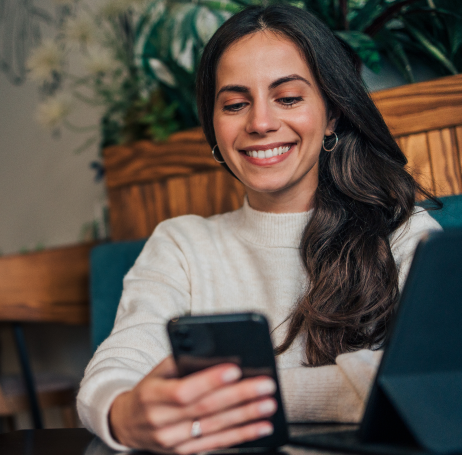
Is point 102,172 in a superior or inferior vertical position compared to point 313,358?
superior

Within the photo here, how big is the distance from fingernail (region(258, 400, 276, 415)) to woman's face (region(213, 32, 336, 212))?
1.87ft

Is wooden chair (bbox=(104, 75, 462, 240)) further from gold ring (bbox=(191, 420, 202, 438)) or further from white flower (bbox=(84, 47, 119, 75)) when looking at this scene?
gold ring (bbox=(191, 420, 202, 438))

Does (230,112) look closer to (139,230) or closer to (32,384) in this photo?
(139,230)

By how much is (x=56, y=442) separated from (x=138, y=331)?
278mm

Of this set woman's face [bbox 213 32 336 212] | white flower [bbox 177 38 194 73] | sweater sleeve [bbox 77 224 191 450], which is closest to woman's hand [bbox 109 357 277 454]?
sweater sleeve [bbox 77 224 191 450]

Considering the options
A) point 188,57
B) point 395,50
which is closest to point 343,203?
point 395,50

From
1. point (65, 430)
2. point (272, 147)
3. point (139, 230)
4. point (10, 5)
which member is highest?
point (10, 5)

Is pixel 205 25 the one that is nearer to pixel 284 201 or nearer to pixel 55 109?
pixel 55 109

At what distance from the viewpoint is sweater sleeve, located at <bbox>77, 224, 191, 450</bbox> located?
24.4 inches

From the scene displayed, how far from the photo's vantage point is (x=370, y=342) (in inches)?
33.4

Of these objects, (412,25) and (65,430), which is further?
(412,25)

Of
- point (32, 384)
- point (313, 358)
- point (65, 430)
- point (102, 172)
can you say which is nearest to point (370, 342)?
point (313, 358)

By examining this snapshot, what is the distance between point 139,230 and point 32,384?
0.70m

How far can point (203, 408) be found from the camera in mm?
450
